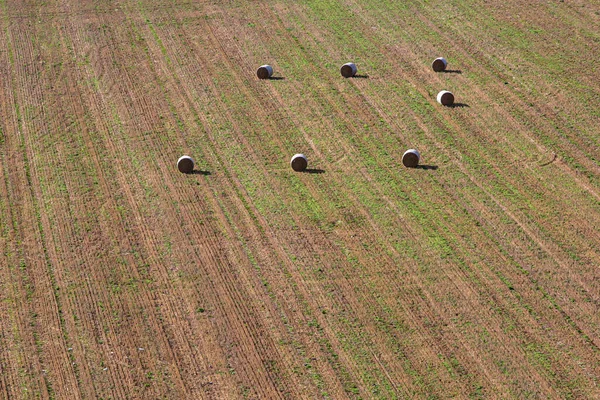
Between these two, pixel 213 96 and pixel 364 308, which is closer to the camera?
pixel 364 308

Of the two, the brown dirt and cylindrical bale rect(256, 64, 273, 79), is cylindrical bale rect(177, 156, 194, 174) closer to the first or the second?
cylindrical bale rect(256, 64, 273, 79)

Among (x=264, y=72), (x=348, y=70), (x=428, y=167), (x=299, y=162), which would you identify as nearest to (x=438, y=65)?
(x=348, y=70)

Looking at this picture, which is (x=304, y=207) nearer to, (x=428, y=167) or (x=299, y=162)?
(x=299, y=162)

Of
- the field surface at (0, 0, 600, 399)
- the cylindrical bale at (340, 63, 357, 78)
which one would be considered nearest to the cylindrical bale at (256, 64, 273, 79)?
the field surface at (0, 0, 600, 399)

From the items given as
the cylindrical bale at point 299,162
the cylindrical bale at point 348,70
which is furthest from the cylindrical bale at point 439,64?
the cylindrical bale at point 299,162

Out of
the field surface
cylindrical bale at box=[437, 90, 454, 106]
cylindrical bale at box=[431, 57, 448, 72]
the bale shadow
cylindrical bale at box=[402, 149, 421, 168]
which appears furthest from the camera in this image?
cylindrical bale at box=[431, 57, 448, 72]

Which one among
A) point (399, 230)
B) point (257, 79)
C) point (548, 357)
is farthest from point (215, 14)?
point (548, 357)

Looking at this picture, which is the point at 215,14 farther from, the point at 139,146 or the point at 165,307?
the point at 165,307
